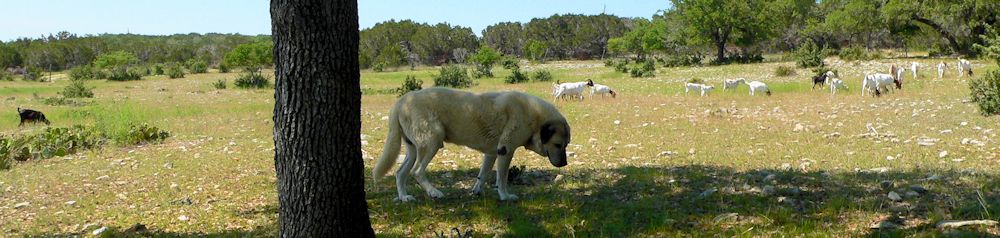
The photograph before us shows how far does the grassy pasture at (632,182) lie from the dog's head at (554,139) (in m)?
0.43

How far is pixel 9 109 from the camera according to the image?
89.2ft

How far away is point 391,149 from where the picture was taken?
7.67 meters

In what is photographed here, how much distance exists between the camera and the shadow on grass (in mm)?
5582

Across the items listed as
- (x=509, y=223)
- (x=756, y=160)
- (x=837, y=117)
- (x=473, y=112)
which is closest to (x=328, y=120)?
(x=509, y=223)

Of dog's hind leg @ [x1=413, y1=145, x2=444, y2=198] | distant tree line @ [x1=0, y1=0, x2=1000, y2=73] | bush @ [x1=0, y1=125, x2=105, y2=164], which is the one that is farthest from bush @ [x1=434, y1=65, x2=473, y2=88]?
dog's hind leg @ [x1=413, y1=145, x2=444, y2=198]

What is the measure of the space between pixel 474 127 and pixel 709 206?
251 centimetres

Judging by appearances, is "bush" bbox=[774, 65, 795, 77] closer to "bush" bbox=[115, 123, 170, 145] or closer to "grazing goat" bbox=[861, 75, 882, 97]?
"grazing goat" bbox=[861, 75, 882, 97]

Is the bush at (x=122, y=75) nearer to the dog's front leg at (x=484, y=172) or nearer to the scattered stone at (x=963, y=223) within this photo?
the dog's front leg at (x=484, y=172)

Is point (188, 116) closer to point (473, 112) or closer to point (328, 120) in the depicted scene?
point (473, 112)

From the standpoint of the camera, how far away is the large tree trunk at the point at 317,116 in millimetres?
4430

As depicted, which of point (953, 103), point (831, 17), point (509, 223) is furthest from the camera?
point (831, 17)

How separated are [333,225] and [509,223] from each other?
1920mm

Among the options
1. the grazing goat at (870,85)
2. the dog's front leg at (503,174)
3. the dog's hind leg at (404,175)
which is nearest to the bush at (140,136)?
the dog's hind leg at (404,175)

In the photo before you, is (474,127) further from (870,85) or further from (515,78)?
(515,78)
